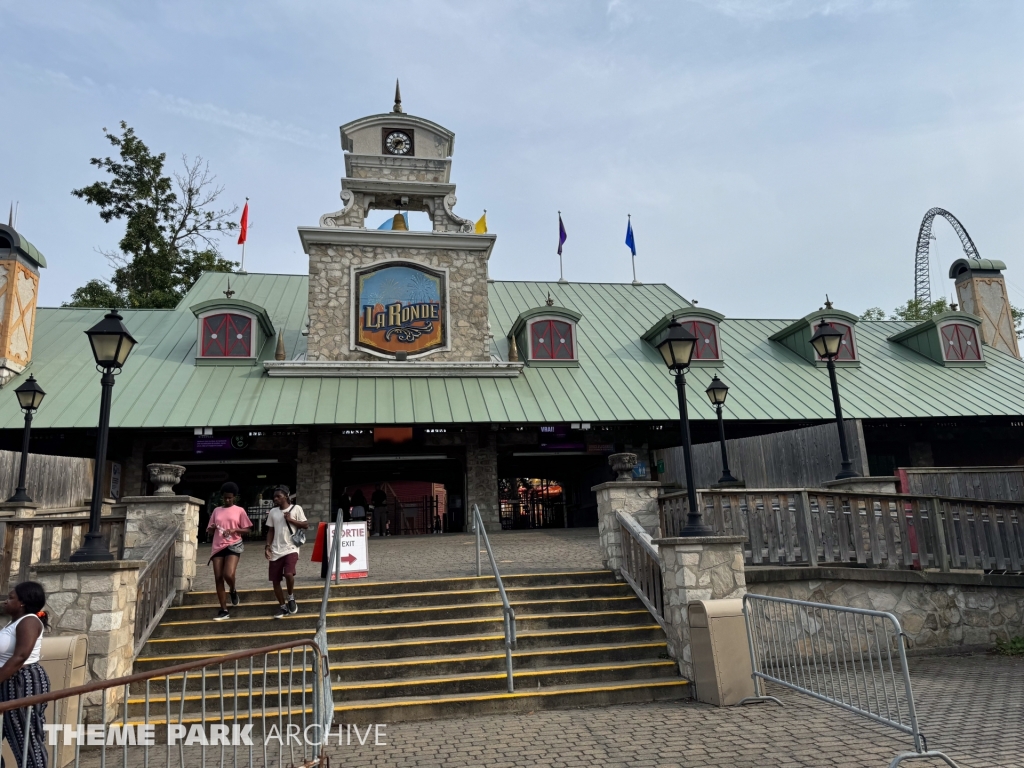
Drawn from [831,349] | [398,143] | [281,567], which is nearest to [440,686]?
[281,567]

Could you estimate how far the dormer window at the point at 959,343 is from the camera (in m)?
21.5

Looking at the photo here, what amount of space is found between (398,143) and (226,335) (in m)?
7.28

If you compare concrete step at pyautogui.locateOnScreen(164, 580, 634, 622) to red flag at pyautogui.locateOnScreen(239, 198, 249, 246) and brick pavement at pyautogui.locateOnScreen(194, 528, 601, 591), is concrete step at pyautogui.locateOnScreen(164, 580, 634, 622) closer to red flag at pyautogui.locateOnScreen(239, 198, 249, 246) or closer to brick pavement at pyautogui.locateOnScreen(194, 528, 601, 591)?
brick pavement at pyautogui.locateOnScreen(194, 528, 601, 591)

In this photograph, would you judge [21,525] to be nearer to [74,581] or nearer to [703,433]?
[74,581]

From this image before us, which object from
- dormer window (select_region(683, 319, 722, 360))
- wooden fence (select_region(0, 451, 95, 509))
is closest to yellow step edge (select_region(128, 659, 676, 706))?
wooden fence (select_region(0, 451, 95, 509))

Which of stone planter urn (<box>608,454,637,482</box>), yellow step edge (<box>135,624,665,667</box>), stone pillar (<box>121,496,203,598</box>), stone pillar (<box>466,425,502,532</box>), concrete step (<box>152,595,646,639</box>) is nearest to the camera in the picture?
yellow step edge (<box>135,624,665,667</box>)

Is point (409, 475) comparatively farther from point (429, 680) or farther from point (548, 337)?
point (429, 680)

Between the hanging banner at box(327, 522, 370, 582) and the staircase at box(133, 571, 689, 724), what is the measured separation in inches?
20.0

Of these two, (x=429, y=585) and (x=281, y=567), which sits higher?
(x=281, y=567)

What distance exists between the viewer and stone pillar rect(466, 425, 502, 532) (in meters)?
17.4

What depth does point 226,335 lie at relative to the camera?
60.1 feet

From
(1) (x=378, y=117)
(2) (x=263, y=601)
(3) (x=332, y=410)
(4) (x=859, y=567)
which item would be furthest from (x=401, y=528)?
(4) (x=859, y=567)

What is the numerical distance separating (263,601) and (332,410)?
7.50 meters

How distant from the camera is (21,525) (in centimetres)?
823
